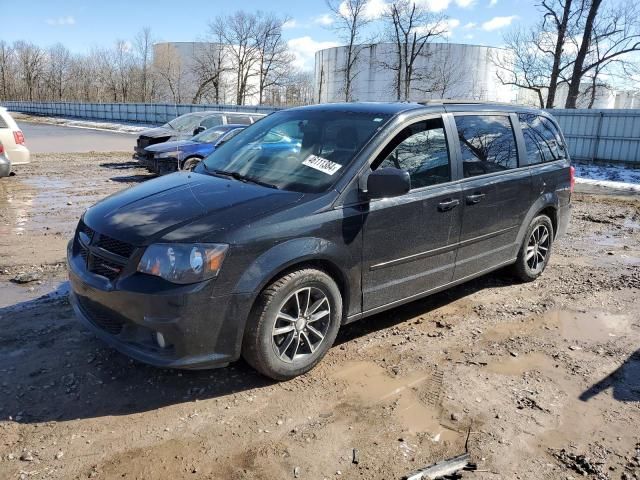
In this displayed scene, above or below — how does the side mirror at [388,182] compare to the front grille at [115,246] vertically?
above

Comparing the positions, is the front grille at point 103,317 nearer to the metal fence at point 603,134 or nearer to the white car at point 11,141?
the white car at point 11,141

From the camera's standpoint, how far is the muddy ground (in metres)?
2.66

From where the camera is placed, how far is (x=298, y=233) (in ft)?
10.7

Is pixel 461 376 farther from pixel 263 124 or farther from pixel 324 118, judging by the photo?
pixel 263 124

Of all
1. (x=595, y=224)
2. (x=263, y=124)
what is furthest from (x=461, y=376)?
(x=595, y=224)

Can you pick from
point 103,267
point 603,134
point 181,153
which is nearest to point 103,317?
point 103,267

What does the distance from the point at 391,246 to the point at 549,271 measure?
321 cm

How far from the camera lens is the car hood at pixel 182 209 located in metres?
3.07

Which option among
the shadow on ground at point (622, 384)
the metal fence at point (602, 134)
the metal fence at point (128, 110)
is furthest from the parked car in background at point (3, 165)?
the metal fence at point (128, 110)

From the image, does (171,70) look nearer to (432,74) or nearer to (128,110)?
(128,110)

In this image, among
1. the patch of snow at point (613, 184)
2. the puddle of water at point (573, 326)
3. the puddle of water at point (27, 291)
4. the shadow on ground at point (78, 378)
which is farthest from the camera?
the patch of snow at point (613, 184)

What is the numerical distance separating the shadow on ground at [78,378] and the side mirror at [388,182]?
1.32m

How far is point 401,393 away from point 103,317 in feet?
6.51

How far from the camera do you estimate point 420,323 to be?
14.7 feet
